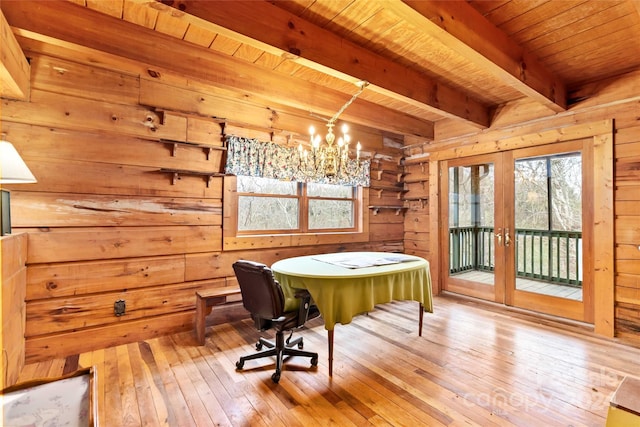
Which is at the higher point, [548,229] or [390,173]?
[390,173]

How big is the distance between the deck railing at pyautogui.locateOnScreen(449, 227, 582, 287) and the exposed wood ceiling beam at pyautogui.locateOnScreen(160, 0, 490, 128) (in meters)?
1.96

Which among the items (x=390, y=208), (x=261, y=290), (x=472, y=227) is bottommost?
(x=261, y=290)

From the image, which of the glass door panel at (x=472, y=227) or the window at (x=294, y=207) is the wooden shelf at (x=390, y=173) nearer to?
the window at (x=294, y=207)

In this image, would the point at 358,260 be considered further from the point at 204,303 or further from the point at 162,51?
the point at 162,51

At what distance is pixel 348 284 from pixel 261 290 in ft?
2.16

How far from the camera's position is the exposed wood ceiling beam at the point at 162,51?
192 cm

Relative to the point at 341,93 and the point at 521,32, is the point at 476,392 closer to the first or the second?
the point at 521,32

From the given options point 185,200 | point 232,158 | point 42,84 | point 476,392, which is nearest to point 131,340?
point 185,200

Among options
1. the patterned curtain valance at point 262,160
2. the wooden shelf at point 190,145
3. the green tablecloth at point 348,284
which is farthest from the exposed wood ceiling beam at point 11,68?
the green tablecloth at point 348,284

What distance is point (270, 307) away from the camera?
2184mm

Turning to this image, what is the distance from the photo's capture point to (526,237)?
3.88 metres

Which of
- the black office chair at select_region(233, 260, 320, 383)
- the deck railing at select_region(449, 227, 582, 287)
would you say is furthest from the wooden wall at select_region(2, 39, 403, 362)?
the deck railing at select_region(449, 227, 582, 287)

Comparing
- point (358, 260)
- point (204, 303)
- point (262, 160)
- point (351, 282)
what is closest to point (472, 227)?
point (358, 260)

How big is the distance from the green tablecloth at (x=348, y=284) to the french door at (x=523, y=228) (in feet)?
6.05
